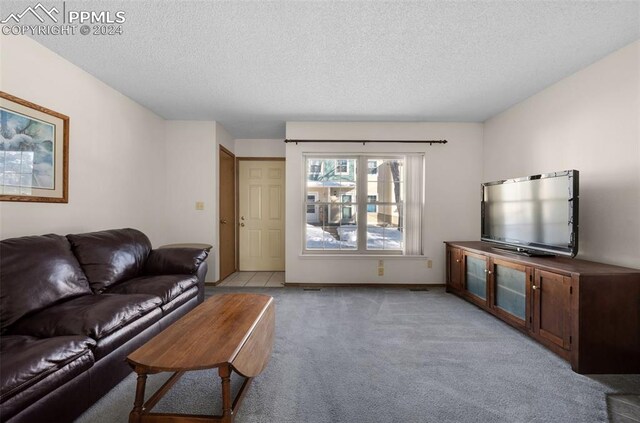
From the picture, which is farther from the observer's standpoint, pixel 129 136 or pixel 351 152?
pixel 351 152

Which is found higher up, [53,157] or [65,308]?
[53,157]

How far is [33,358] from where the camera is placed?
3.76 ft

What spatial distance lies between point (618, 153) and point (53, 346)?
3.88 metres

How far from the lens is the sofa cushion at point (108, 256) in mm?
2057

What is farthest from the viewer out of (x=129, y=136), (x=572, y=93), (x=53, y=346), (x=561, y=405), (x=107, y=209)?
(x=129, y=136)

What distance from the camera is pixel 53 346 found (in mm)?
1238

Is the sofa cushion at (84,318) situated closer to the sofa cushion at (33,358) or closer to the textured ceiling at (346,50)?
the sofa cushion at (33,358)

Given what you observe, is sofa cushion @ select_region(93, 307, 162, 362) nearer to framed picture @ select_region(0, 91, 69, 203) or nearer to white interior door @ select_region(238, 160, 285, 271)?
framed picture @ select_region(0, 91, 69, 203)

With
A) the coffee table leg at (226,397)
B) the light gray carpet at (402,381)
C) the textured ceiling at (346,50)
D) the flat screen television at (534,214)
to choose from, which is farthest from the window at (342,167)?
the coffee table leg at (226,397)

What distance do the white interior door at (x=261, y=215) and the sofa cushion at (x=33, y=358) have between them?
3372 millimetres

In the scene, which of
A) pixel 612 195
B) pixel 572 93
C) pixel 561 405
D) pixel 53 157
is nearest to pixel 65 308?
pixel 53 157

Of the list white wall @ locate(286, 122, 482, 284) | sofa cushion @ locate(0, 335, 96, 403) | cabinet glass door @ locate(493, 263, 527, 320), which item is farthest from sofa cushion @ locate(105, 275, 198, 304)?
cabinet glass door @ locate(493, 263, 527, 320)

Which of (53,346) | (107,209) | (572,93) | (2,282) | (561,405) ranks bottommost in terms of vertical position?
(561,405)

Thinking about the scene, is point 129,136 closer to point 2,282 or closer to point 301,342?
point 2,282
